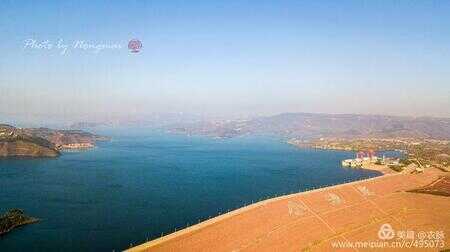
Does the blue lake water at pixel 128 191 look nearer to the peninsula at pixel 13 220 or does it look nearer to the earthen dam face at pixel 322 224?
the peninsula at pixel 13 220

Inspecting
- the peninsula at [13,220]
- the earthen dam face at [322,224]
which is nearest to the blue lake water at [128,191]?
the peninsula at [13,220]

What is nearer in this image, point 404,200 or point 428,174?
point 404,200

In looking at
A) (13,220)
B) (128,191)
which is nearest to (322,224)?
(13,220)

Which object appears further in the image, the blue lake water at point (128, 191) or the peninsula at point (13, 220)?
the peninsula at point (13, 220)

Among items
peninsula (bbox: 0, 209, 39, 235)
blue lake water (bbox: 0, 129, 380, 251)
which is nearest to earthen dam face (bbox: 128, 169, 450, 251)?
blue lake water (bbox: 0, 129, 380, 251)

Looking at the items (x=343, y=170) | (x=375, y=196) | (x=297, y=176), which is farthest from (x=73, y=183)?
(x=343, y=170)

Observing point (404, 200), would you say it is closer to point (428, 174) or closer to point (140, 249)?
point (428, 174)

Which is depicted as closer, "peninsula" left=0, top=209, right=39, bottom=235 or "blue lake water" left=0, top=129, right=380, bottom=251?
"blue lake water" left=0, top=129, right=380, bottom=251

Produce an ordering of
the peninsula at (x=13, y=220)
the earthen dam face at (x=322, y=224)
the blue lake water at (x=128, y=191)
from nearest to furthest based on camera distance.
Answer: the earthen dam face at (x=322, y=224) < the blue lake water at (x=128, y=191) < the peninsula at (x=13, y=220)

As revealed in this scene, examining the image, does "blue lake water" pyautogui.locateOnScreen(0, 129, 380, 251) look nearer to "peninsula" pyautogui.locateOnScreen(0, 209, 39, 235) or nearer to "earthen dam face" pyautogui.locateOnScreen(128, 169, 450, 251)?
"peninsula" pyautogui.locateOnScreen(0, 209, 39, 235)
